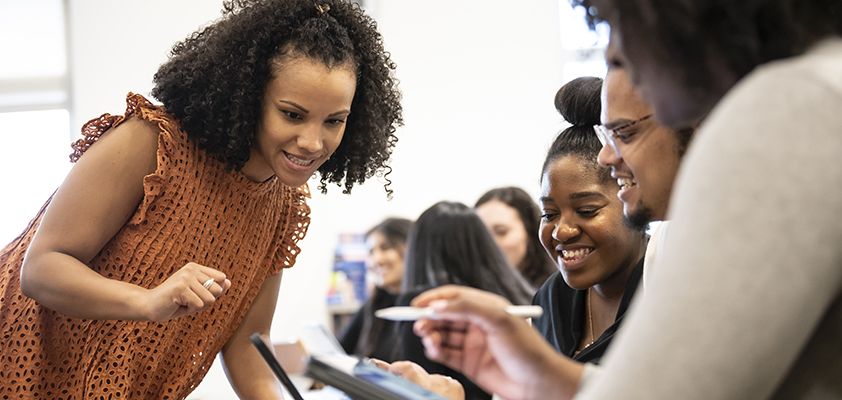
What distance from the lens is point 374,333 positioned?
10.9 feet

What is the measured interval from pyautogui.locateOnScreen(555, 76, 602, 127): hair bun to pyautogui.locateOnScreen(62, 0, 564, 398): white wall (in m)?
2.93

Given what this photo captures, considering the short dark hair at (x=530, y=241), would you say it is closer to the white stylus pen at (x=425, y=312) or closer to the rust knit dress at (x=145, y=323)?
the rust knit dress at (x=145, y=323)

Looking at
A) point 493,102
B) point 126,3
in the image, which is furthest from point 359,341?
point 126,3

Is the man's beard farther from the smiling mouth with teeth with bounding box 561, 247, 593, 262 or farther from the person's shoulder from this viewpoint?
the person's shoulder

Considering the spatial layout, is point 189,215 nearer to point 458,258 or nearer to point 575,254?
point 575,254

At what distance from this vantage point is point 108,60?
427 centimetres

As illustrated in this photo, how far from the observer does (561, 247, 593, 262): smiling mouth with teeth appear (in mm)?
1423

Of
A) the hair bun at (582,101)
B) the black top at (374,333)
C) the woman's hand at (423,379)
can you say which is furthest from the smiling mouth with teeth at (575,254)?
the black top at (374,333)

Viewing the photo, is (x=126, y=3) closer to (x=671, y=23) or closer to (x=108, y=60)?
(x=108, y=60)

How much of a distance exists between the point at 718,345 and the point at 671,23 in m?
0.23

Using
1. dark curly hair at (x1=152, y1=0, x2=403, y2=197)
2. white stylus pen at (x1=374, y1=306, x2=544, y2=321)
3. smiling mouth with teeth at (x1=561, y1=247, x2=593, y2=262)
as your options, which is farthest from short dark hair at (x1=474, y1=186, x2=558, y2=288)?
white stylus pen at (x1=374, y1=306, x2=544, y2=321)

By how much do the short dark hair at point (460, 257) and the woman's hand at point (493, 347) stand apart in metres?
1.58

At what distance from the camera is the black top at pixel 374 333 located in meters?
2.99

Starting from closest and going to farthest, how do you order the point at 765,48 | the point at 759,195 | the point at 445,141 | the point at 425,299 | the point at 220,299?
the point at 759,195 → the point at 765,48 → the point at 425,299 → the point at 220,299 → the point at 445,141
